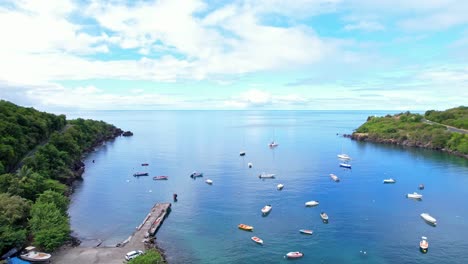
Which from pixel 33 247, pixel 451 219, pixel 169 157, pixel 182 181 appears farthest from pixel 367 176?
pixel 33 247

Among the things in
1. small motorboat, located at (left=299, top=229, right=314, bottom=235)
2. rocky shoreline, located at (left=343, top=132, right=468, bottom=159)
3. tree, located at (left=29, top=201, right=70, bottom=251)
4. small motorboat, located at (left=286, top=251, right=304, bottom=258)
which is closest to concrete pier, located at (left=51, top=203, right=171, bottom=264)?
tree, located at (left=29, top=201, right=70, bottom=251)

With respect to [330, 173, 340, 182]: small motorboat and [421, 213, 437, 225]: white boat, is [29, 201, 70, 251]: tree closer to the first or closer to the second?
[421, 213, 437, 225]: white boat

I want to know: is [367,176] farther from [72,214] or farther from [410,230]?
[72,214]

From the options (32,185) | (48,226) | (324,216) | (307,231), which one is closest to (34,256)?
(48,226)

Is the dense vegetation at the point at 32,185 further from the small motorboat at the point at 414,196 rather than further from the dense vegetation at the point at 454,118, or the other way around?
the dense vegetation at the point at 454,118

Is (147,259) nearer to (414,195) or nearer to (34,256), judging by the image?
(34,256)

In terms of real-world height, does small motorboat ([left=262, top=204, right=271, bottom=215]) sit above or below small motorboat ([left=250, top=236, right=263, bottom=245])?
above
